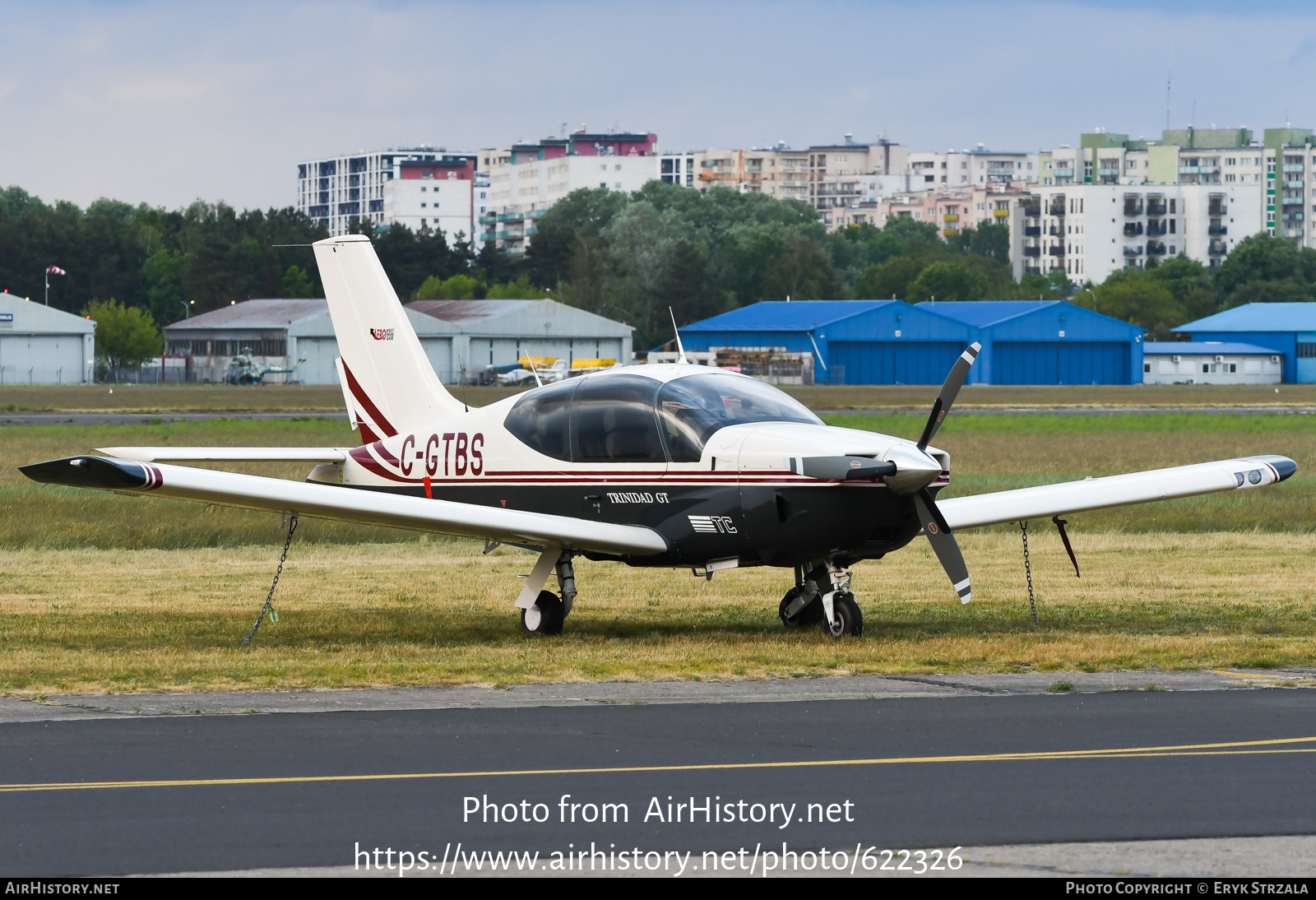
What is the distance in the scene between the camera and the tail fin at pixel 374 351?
15828 mm

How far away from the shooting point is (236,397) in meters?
85.8

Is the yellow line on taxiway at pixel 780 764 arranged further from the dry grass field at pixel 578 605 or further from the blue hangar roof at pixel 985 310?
the blue hangar roof at pixel 985 310

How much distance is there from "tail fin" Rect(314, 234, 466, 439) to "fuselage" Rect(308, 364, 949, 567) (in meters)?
0.91

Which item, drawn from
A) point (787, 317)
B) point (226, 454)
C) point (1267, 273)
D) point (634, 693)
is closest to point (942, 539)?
point (634, 693)

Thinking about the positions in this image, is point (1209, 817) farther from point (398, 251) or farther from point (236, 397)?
point (398, 251)

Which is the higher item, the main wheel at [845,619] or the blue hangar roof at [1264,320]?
the blue hangar roof at [1264,320]

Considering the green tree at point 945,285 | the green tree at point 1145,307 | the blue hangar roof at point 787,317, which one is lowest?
the blue hangar roof at point 787,317

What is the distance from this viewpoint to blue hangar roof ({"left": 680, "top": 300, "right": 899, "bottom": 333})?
114 metres

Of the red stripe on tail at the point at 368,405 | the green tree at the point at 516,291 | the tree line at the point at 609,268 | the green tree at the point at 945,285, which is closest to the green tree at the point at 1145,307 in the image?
the tree line at the point at 609,268

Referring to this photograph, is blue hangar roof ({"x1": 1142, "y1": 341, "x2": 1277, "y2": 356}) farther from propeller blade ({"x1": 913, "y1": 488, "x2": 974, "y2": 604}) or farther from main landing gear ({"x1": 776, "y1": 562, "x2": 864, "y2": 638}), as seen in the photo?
propeller blade ({"x1": 913, "y1": 488, "x2": 974, "y2": 604})

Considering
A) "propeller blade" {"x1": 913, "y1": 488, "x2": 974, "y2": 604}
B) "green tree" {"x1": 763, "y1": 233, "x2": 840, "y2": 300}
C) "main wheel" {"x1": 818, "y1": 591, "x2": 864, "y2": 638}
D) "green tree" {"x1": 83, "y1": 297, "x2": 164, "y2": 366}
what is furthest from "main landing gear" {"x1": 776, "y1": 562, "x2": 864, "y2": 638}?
"green tree" {"x1": 763, "y1": 233, "x2": 840, "y2": 300}

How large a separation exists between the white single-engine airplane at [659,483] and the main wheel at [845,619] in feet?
0.05
